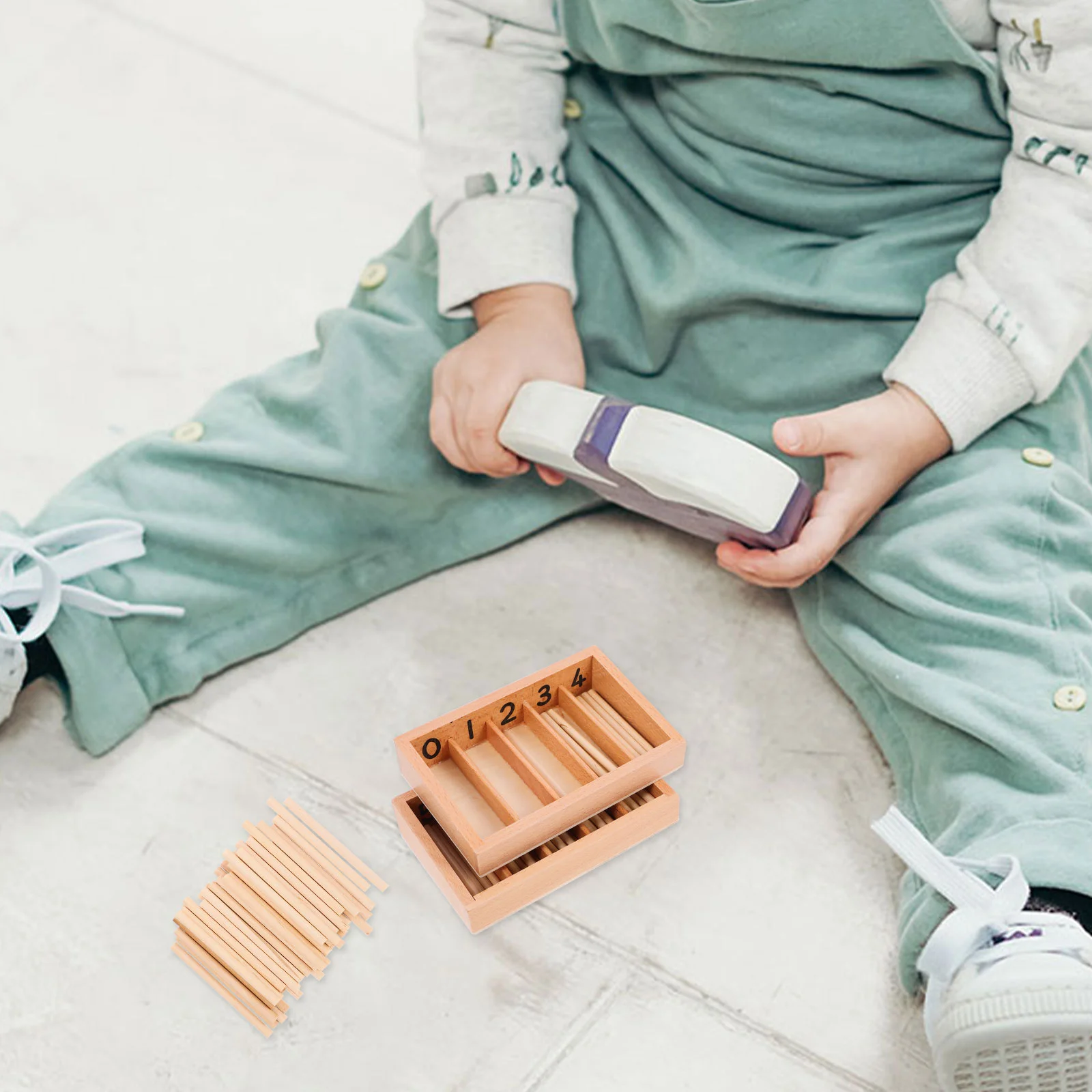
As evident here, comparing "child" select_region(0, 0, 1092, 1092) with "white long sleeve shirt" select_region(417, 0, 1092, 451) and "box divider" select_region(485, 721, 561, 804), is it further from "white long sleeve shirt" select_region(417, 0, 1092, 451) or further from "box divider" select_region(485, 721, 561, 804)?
"box divider" select_region(485, 721, 561, 804)

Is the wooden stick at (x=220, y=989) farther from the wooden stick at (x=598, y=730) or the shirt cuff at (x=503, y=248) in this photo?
the shirt cuff at (x=503, y=248)

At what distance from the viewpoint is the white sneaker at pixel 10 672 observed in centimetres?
68

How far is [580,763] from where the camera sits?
672 mm

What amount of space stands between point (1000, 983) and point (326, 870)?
1.03 feet

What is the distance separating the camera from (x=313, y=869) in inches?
26.6

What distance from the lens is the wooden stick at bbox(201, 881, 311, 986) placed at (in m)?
0.64

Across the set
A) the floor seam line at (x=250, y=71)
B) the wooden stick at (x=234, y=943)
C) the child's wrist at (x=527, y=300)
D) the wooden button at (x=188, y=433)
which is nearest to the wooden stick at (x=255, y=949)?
the wooden stick at (x=234, y=943)

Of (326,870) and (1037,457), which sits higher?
(1037,457)

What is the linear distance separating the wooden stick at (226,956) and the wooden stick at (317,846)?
0.06m

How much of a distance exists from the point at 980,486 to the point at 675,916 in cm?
27

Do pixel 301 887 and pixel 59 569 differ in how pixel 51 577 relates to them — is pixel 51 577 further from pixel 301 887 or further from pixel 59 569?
pixel 301 887

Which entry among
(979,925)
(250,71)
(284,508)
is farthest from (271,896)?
(250,71)

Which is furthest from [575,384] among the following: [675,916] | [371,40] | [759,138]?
[371,40]

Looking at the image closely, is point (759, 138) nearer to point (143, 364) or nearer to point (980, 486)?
point (980, 486)
